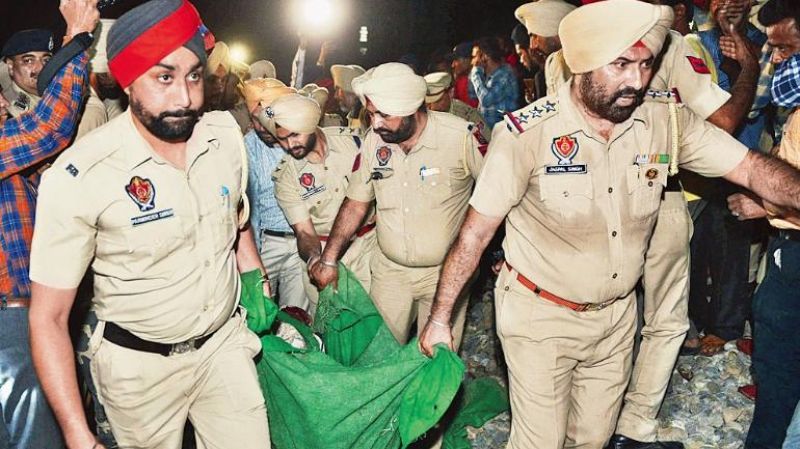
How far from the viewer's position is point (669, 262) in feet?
14.6

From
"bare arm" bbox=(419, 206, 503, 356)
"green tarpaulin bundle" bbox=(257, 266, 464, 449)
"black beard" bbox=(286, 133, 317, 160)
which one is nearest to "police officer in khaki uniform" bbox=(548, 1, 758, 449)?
"bare arm" bbox=(419, 206, 503, 356)

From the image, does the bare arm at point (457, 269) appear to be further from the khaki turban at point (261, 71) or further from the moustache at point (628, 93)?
the khaki turban at point (261, 71)

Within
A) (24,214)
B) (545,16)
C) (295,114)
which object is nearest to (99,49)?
(24,214)

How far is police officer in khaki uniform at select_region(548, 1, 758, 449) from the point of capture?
4.31 meters

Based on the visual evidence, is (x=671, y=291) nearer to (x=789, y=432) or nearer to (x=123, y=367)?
(x=789, y=432)

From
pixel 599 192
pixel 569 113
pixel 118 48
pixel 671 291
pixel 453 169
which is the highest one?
pixel 118 48

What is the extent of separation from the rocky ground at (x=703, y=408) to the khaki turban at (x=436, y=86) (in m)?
2.82

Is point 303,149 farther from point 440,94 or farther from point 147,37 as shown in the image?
point 147,37

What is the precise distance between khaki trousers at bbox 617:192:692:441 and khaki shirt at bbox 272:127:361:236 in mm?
2419

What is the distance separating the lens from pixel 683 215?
4.45m

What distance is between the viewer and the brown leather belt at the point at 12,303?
3.81m

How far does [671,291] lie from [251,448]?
Result: 2698 millimetres

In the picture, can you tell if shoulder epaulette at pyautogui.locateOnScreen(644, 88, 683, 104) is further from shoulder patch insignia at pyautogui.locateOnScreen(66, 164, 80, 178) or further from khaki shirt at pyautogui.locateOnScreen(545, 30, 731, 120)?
shoulder patch insignia at pyautogui.locateOnScreen(66, 164, 80, 178)

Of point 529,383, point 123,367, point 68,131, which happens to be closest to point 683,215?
point 529,383
